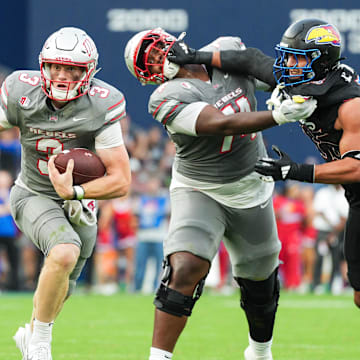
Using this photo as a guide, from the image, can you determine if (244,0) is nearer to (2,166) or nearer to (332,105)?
(2,166)

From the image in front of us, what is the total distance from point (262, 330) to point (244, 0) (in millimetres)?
8207

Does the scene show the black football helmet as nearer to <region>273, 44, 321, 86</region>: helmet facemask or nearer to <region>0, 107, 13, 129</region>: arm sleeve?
<region>273, 44, 321, 86</region>: helmet facemask

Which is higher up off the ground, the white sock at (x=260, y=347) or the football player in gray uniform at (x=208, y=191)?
the football player in gray uniform at (x=208, y=191)

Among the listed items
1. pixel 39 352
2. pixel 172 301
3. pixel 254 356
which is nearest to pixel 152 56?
pixel 172 301

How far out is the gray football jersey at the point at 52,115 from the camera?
490 centimetres

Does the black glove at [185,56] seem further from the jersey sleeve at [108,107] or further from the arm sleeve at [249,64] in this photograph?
the jersey sleeve at [108,107]

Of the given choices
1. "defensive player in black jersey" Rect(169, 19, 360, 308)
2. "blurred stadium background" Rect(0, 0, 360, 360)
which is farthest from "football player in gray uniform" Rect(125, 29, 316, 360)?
"blurred stadium background" Rect(0, 0, 360, 360)

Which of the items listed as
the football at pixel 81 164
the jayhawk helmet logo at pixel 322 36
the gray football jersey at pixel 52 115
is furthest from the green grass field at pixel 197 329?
the jayhawk helmet logo at pixel 322 36

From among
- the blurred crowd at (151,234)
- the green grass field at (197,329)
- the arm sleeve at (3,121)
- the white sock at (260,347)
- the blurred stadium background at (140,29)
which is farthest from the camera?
the blurred stadium background at (140,29)

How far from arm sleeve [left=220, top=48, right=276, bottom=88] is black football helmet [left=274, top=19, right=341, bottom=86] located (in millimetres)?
225

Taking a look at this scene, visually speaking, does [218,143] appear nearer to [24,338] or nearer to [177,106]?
[177,106]

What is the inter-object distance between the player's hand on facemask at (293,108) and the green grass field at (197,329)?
6.48 feet

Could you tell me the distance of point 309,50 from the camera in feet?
14.7

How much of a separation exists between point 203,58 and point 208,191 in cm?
72
